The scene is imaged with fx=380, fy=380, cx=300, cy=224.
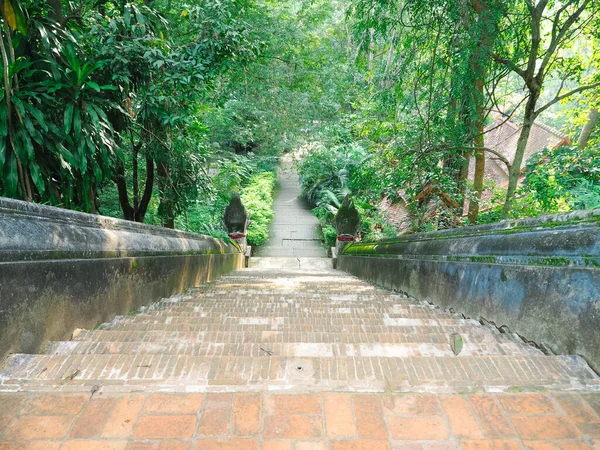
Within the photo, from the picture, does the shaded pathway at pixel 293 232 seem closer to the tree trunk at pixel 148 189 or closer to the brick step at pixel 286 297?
the tree trunk at pixel 148 189

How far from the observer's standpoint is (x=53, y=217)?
2061mm

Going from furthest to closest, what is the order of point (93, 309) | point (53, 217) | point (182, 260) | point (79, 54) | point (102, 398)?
point (182, 260) < point (79, 54) < point (93, 309) < point (53, 217) < point (102, 398)

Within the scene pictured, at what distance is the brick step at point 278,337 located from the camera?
2020mm

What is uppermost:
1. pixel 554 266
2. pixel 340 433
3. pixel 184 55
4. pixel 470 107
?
pixel 184 55

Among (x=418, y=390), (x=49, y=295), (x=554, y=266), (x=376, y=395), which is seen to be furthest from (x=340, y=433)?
(x=49, y=295)

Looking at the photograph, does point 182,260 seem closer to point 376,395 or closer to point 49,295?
point 49,295

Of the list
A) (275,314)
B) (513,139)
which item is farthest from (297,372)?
(513,139)

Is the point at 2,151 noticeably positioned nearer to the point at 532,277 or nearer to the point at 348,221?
the point at 532,277

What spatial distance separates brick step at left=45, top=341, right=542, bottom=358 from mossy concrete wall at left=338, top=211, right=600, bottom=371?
0.21 m

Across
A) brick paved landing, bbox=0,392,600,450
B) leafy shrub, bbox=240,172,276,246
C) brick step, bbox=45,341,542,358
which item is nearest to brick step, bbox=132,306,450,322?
brick step, bbox=45,341,542,358

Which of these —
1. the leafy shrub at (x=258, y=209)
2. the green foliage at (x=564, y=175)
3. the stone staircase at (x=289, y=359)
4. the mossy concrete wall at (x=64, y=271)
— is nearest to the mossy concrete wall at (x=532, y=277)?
the stone staircase at (x=289, y=359)

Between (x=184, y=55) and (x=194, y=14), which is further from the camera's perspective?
(x=194, y=14)

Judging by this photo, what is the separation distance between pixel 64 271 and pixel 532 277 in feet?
Result: 8.31

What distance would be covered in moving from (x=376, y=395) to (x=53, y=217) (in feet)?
6.14
